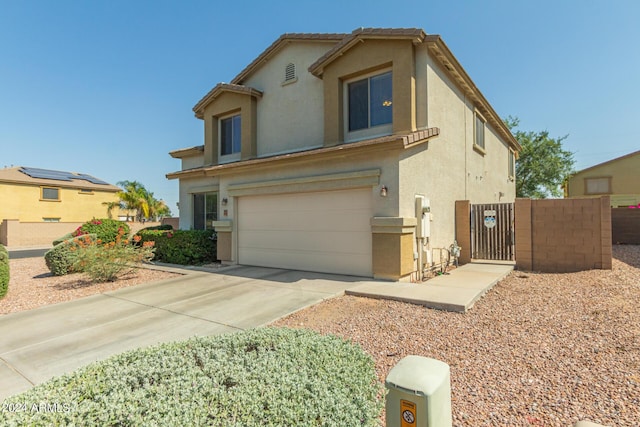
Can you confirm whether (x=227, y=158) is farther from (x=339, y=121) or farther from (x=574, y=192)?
(x=574, y=192)

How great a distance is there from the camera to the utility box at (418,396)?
1966 mm

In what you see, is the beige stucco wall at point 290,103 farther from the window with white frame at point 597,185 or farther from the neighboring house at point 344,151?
the window with white frame at point 597,185

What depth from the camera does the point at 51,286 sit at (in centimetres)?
872

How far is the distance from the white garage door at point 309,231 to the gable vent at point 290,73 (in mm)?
4935

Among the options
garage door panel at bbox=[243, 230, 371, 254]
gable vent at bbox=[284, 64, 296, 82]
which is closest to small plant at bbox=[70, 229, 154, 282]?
garage door panel at bbox=[243, 230, 371, 254]

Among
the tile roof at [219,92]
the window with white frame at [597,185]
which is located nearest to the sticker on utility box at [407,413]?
the tile roof at [219,92]

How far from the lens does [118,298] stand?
7332 millimetres

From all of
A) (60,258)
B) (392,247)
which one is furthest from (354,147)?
(60,258)

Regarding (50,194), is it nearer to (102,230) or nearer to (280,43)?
(102,230)

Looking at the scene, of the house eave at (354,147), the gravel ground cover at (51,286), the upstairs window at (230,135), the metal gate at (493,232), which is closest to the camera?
the gravel ground cover at (51,286)

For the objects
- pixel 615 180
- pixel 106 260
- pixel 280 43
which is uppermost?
pixel 280 43

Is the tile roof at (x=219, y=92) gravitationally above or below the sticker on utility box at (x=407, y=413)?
above

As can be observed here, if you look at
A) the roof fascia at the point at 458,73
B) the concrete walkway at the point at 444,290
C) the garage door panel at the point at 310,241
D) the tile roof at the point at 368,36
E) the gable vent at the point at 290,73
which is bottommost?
the concrete walkway at the point at 444,290

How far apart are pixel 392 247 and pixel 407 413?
20.1ft
